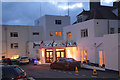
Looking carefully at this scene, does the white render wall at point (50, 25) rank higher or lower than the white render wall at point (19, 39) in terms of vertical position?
higher

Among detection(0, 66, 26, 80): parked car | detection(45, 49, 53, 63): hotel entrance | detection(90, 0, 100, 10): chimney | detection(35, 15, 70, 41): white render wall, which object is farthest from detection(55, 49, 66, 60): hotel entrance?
detection(0, 66, 26, 80): parked car

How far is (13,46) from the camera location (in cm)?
3775

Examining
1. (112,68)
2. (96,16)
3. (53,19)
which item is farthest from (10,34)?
(112,68)

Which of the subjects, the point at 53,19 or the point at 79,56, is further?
the point at 53,19

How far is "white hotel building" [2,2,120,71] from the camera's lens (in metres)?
18.5

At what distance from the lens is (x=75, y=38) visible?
26984 millimetres

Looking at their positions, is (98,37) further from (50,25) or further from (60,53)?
(50,25)

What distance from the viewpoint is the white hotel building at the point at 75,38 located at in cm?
1850

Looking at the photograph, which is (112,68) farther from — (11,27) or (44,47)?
(11,27)

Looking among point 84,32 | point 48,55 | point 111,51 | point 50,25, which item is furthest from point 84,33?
point 50,25

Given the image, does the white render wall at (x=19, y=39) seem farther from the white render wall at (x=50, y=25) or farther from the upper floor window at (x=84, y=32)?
the upper floor window at (x=84, y=32)

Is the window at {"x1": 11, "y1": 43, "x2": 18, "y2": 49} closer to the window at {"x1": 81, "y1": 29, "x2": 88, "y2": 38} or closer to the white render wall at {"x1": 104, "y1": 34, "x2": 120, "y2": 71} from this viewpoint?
the window at {"x1": 81, "y1": 29, "x2": 88, "y2": 38}

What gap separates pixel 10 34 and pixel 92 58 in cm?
2169

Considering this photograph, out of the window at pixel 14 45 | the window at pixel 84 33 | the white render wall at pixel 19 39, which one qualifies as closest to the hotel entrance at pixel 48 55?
the window at pixel 84 33
